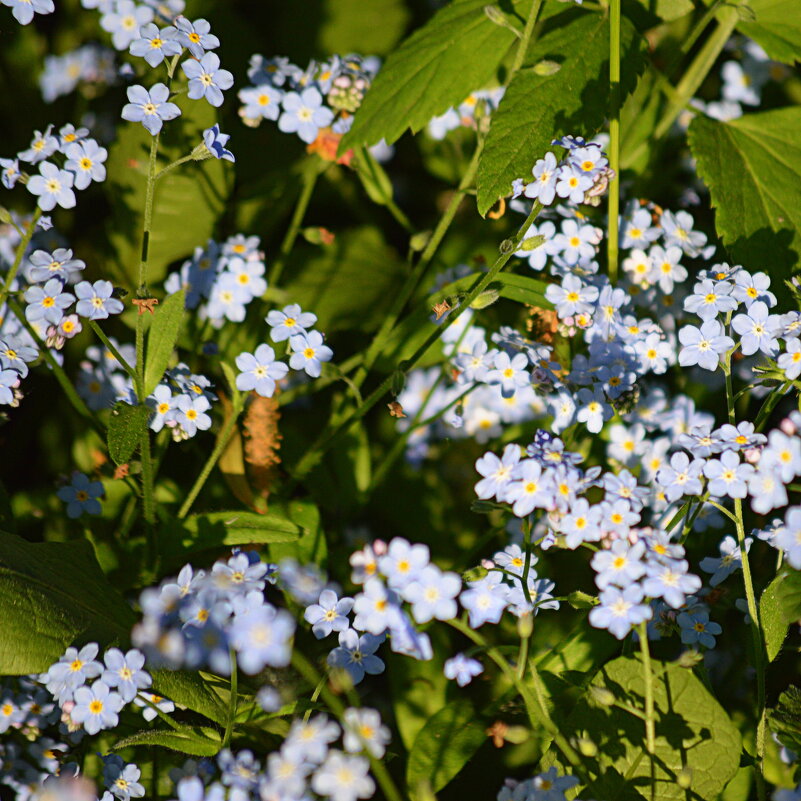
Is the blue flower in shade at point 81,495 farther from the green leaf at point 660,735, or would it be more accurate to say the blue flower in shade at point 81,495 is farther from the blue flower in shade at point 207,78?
the green leaf at point 660,735

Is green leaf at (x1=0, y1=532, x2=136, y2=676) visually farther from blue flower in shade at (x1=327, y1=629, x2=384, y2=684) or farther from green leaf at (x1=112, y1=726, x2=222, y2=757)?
blue flower in shade at (x1=327, y1=629, x2=384, y2=684)

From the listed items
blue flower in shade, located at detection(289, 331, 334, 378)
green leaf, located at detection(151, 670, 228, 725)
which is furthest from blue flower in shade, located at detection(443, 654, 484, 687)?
blue flower in shade, located at detection(289, 331, 334, 378)

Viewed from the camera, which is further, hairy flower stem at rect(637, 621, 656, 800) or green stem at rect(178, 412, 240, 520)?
Answer: green stem at rect(178, 412, 240, 520)

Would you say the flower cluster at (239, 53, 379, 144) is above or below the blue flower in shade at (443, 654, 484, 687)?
above

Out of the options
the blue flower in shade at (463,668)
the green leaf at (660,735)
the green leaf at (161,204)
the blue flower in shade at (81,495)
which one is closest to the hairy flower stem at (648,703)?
the green leaf at (660,735)

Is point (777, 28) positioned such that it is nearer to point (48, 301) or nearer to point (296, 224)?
point (296, 224)

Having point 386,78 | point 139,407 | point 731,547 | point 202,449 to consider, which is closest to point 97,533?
point 202,449
